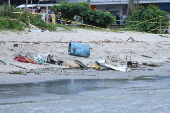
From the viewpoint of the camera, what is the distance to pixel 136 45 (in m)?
17.5

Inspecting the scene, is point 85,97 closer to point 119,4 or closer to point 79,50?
point 79,50

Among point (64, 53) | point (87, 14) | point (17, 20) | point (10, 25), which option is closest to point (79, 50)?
point (64, 53)

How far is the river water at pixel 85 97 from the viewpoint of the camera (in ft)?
22.1

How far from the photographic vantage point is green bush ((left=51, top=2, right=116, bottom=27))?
2662 centimetres

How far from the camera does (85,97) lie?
24.2ft

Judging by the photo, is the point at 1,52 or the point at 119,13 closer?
the point at 1,52

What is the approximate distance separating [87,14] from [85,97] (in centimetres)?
1962

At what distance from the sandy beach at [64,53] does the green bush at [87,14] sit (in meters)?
5.82

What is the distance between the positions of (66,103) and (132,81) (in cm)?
296

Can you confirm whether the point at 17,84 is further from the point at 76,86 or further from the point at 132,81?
the point at 132,81

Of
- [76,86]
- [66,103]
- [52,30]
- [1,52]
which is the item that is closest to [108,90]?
[76,86]

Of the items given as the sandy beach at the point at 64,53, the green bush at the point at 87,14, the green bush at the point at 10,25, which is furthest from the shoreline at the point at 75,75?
the green bush at the point at 87,14

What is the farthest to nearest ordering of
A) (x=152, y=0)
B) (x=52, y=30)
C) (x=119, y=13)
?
(x=119, y=13)
(x=152, y=0)
(x=52, y=30)

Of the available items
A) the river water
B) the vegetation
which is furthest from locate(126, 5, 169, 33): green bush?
the river water
